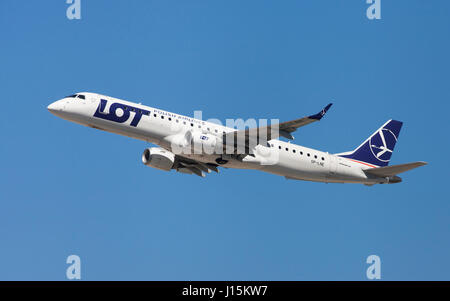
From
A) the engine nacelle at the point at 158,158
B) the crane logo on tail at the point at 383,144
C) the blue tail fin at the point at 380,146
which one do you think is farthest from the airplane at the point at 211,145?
Answer: the crane logo on tail at the point at 383,144

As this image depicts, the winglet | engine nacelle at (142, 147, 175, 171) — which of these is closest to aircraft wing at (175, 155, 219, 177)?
engine nacelle at (142, 147, 175, 171)

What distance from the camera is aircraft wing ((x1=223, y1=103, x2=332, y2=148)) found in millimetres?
43194

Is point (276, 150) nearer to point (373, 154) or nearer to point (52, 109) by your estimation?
point (373, 154)

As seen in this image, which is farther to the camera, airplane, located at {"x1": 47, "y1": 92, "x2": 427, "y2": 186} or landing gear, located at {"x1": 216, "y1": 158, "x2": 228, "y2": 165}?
landing gear, located at {"x1": 216, "y1": 158, "x2": 228, "y2": 165}

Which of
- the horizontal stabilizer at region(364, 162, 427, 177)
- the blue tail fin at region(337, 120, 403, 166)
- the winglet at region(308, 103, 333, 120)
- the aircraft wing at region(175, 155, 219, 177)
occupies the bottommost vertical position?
the horizontal stabilizer at region(364, 162, 427, 177)

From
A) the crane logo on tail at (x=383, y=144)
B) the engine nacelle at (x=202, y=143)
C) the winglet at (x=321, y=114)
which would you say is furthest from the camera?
the crane logo on tail at (x=383, y=144)

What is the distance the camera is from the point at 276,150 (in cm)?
4944

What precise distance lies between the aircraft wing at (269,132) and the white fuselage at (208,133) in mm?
1618

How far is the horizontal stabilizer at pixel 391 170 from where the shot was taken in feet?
159

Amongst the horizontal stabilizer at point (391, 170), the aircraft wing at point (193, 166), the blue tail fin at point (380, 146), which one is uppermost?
the blue tail fin at point (380, 146)

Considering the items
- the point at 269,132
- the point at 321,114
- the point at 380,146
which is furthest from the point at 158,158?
the point at 380,146

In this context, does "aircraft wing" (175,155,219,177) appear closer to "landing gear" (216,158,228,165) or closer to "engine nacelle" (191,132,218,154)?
"landing gear" (216,158,228,165)

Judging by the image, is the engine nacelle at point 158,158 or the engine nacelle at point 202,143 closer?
the engine nacelle at point 202,143

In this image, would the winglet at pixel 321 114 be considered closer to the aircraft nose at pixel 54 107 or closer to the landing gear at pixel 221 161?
the landing gear at pixel 221 161
